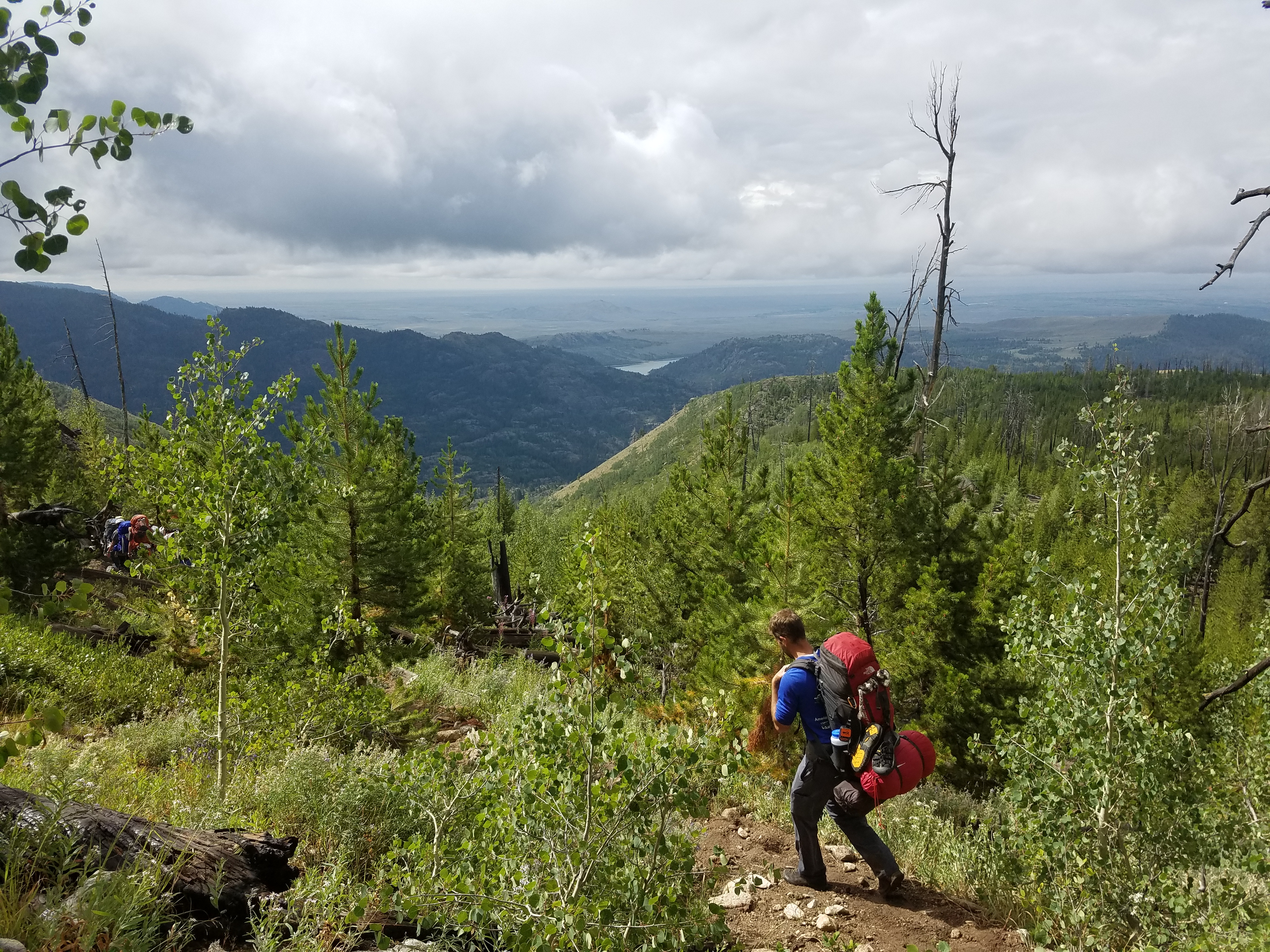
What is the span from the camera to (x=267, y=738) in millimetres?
7020

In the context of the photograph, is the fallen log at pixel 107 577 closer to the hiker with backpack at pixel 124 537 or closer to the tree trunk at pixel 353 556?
the hiker with backpack at pixel 124 537

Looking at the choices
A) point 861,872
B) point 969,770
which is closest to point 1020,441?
point 969,770

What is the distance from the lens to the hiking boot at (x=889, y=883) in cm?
541

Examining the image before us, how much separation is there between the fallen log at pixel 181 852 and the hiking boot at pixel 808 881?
3645 millimetres

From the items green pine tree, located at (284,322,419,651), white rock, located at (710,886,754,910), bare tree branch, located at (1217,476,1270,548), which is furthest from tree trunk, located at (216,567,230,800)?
bare tree branch, located at (1217,476,1270,548)

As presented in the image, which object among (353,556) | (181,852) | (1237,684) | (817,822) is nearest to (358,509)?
(353,556)

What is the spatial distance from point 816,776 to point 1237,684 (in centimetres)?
289

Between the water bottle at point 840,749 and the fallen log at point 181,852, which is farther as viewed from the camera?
the water bottle at point 840,749

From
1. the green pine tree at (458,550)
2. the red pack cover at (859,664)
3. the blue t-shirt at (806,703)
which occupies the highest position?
the red pack cover at (859,664)

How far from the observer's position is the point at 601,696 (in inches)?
130

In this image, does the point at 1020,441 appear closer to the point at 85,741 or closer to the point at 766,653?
the point at 766,653

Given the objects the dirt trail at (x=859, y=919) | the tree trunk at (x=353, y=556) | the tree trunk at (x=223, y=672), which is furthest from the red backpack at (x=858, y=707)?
the tree trunk at (x=353, y=556)

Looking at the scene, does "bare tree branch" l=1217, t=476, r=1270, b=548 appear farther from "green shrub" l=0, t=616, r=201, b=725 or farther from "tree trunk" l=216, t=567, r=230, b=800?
"green shrub" l=0, t=616, r=201, b=725

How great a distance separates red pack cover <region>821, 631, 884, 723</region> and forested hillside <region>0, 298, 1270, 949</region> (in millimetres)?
847
